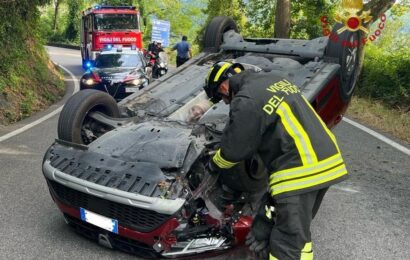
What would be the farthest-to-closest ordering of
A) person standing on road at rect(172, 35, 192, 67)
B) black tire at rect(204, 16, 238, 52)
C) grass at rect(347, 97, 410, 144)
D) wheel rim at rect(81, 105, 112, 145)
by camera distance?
person standing on road at rect(172, 35, 192, 67)
grass at rect(347, 97, 410, 144)
black tire at rect(204, 16, 238, 52)
wheel rim at rect(81, 105, 112, 145)

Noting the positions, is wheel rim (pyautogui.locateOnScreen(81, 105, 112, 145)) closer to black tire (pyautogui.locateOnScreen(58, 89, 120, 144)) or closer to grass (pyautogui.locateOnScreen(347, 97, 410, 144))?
black tire (pyautogui.locateOnScreen(58, 89, 120, 144))

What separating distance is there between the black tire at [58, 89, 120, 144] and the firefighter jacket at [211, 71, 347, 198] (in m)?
1.90

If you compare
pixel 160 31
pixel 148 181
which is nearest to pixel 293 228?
pixel 148 181

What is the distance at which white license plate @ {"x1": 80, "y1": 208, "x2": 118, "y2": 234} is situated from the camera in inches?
128

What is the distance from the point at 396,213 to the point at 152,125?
8.61ft

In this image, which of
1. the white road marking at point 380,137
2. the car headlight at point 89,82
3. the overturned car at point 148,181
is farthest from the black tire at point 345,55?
the car headlight at point 89,82

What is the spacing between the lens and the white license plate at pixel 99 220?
3244 millimetres

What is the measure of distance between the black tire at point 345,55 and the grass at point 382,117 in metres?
2.42

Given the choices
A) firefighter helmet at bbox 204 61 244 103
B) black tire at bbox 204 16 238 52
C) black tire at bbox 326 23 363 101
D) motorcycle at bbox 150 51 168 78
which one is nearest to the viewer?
firefighter helmet at bbox 204 61 244 103

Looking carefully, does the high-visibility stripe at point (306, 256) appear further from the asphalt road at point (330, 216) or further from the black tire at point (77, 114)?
the black tire at point (77, 114)

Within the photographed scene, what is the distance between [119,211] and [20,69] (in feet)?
27.9

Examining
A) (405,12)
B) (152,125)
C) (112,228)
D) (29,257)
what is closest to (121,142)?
(152,125)

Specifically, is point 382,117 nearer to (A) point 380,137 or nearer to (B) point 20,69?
(A) point 380,137

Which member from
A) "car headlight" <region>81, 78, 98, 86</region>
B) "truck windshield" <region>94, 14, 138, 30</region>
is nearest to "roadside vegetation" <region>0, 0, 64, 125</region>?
"car headlight" <region>81, 78, 98, 86</region>
